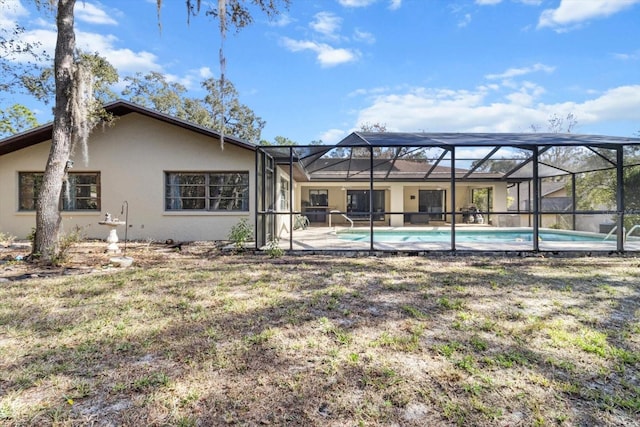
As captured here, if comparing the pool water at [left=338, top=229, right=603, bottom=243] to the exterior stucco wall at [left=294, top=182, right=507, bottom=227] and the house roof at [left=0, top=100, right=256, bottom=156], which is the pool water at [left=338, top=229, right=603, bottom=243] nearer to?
the exterior stucco wall at [left=294, top=182, right=507, bottom=227]

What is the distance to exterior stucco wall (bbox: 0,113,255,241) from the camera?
32.4 ft

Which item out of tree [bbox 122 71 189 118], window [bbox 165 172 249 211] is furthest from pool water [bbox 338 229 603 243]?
tree [bbox 122 71 189 118]

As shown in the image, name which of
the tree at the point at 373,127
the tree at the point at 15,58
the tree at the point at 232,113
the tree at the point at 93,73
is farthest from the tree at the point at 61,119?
the tree at the point at 373,127

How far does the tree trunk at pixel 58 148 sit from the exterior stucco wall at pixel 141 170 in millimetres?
3158

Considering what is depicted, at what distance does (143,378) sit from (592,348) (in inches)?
130

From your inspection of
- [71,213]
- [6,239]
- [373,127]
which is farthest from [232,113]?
[6,239]

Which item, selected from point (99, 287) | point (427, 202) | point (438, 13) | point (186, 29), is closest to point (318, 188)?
point (427, 202)

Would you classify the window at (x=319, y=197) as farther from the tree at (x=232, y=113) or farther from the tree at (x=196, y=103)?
the tree at (x=232, y=113)

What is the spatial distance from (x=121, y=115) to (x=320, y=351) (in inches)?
391

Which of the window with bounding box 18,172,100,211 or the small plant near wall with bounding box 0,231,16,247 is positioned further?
the window with bounding box 18,172,100,211

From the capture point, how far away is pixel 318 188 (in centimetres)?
1809

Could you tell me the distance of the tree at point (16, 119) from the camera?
19.8 meters

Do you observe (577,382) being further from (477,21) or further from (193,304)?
(477,21)

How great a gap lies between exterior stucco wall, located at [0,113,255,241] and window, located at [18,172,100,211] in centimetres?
18
